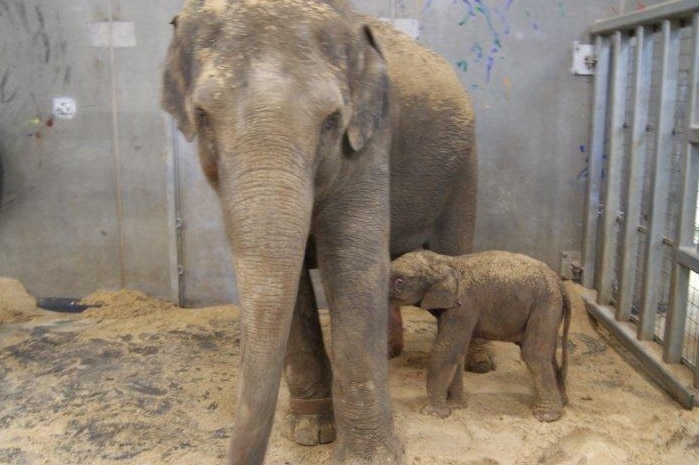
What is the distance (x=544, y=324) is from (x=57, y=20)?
3787 mm

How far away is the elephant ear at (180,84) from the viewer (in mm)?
2459

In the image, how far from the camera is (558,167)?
5168mm

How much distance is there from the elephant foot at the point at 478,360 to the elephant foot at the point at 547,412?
0.63 m

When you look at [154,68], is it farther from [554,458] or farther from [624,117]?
[554,458]

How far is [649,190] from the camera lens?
4262 millimetres

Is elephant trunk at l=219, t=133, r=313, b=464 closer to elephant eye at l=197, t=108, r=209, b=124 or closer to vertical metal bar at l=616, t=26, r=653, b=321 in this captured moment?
elephant eye at l=197, t=108, r=209, b=124

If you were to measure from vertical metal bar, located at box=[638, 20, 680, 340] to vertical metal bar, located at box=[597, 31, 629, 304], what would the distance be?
1.99 feet

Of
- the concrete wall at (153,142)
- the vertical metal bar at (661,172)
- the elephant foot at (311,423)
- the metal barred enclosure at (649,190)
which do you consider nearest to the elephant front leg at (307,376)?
the elephant foot at (311,423)

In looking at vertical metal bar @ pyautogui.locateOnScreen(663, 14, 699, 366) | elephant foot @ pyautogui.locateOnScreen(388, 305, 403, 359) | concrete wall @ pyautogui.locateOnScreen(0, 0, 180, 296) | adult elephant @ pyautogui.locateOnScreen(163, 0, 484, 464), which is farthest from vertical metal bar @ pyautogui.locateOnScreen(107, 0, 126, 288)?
vertical metal bar @ pyautogui.locateOnScreen(663, 14, 699, 366)

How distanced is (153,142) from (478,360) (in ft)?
8.80

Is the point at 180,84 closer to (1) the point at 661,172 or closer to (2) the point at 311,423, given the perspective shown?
(2) the point at 311,423

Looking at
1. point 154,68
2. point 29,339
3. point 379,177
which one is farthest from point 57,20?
point 379,177

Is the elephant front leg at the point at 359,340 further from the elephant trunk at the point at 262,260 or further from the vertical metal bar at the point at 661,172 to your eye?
the vertical metal bar at the point at 661,172

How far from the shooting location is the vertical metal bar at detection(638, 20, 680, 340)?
390 centimetres
